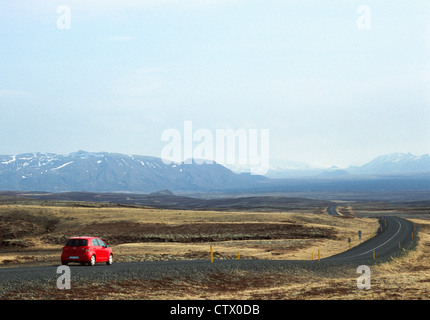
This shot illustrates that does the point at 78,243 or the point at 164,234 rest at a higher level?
the point at 78,243

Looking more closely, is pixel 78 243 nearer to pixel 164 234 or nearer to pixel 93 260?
pixel 93 260

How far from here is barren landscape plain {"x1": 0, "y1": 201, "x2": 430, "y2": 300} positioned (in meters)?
→ 22.6

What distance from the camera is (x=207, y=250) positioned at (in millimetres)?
47312

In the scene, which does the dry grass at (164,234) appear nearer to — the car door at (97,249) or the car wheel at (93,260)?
the car door at (97,249)

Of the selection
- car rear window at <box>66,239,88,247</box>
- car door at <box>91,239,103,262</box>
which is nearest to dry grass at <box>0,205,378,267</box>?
car door at <box>91,239,103,262</box>

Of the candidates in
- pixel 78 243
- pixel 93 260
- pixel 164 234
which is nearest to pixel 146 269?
pixel 93 260

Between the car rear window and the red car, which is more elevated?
the car rear window

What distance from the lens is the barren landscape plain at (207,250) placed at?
22609mm

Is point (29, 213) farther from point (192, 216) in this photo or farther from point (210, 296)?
point (210, 296)

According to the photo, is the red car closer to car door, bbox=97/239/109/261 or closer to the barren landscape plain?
car door, bbox=97/239/109/261

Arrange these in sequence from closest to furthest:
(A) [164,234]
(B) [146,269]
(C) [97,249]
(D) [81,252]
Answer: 1. (B) [146,269]
2. (D) [81,252]
3. (C) [97,249]
4. (A) [164,234]
